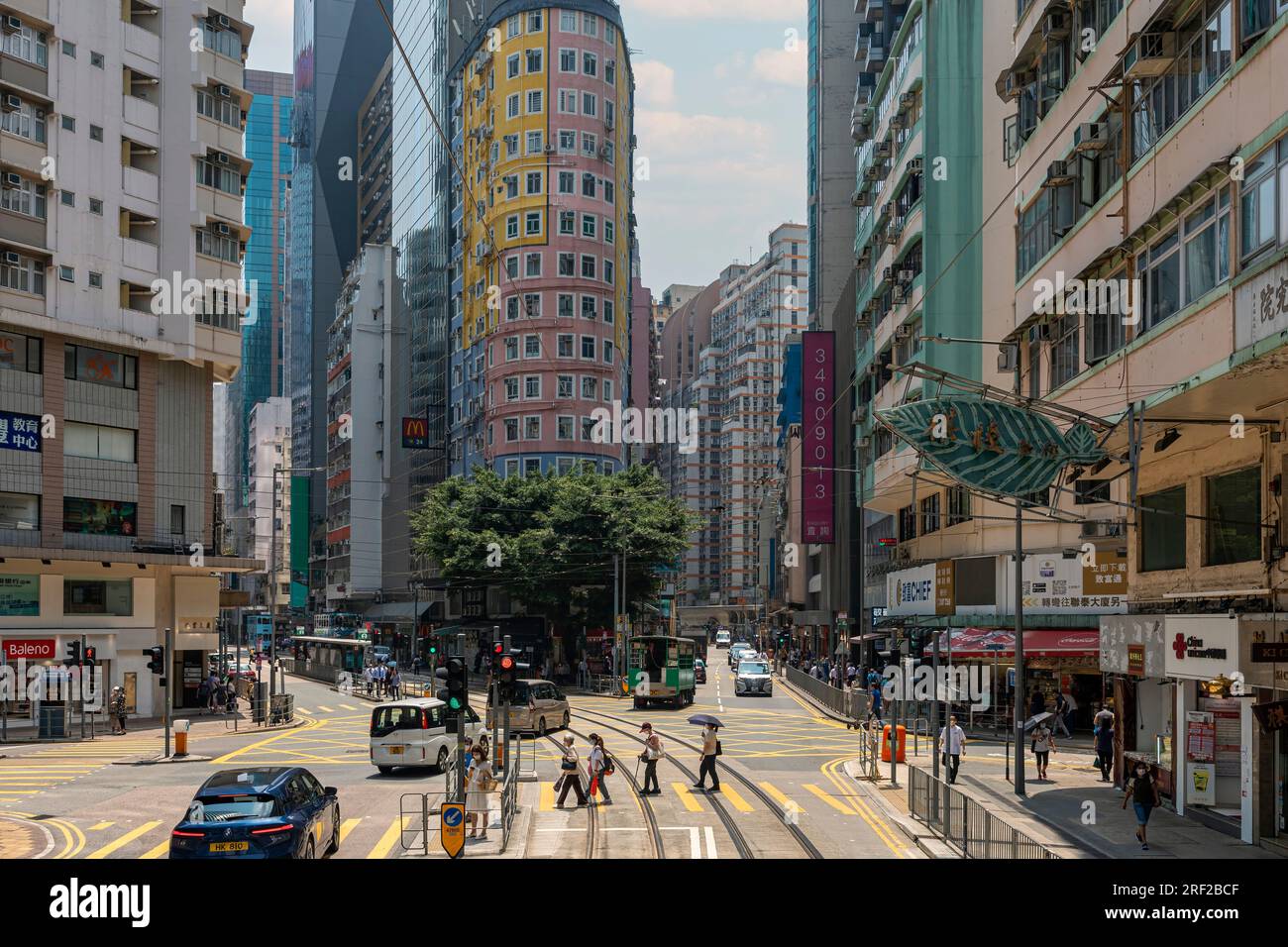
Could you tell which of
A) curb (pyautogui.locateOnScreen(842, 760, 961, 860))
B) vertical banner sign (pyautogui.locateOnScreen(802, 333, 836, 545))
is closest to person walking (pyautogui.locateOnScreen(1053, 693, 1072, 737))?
curb (pyautogui.locateOnScreen(842, 760, 961, 860))

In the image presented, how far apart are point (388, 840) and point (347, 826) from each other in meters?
1.85

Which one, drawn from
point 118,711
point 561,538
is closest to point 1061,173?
point 118,711

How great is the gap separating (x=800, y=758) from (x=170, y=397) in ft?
104

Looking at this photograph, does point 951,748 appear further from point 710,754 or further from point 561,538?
point 561,538

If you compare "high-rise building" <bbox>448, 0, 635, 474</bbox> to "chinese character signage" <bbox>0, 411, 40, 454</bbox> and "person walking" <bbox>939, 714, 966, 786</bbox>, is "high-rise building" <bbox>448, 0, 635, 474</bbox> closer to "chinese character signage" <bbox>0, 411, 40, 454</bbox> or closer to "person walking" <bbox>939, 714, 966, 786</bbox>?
"chinese character signage" <bbox>0, 411, 40, 454</bbox>

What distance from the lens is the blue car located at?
54.4ft

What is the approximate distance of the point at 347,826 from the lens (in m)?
22.9

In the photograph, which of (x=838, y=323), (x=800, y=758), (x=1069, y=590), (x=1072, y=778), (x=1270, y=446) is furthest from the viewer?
(x=838, y=323)

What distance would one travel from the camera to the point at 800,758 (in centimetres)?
3525

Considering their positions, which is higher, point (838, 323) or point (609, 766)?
point (838, 323)

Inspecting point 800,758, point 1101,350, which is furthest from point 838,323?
point 1101,350

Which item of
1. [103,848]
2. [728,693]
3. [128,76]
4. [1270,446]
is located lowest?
[728,693]
